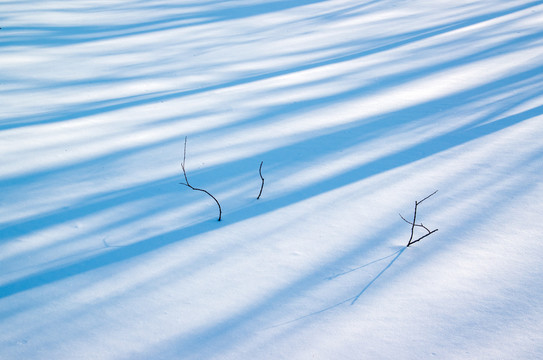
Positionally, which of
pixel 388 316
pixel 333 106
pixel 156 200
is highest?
pixel 333 106

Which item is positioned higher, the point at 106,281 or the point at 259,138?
the point at 259,138

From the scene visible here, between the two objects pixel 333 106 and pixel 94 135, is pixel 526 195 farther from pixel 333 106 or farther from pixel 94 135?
pixel 94 135

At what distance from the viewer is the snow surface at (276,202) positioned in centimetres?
167

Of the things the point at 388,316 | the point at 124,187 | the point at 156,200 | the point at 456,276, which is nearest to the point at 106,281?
the point at 156,200

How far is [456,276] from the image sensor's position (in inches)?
74.7

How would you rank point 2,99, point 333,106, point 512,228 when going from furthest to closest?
1. point 2,99
2. point 333,106
3. point 512,228

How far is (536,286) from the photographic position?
1.81 metres

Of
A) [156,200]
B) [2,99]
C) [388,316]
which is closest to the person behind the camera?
[388,316]

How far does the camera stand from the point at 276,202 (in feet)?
8.23

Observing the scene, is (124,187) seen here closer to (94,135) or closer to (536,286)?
(94,135)

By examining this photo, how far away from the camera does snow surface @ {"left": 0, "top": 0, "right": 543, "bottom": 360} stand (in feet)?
5.48

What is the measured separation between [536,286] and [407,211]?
71 centimetres

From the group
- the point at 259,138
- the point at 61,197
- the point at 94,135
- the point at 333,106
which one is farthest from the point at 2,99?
the point at 333,106

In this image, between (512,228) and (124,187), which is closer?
(512,228)
